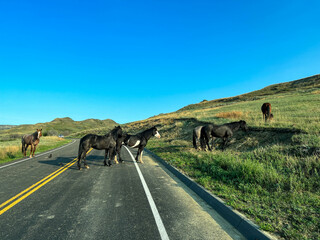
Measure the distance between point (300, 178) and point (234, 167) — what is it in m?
2.13

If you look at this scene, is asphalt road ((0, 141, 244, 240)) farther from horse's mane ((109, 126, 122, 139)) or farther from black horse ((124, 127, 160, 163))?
black horse ((124, 127, 160, 163))

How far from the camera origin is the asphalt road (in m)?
3.57

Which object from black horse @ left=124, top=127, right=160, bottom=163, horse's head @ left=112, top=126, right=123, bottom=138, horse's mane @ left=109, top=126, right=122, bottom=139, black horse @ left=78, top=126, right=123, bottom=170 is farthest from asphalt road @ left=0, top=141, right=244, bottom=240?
black horse @ left=124, top=127, right=160, bottom=163

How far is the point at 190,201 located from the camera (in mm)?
5336

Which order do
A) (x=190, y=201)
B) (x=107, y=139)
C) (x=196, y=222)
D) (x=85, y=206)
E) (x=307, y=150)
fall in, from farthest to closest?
1. (x=107, y=139)
2. (x=307, y=150)
3. (x=190, y=201)
4. (x=85, y=206)
5. (x=196, y=222)

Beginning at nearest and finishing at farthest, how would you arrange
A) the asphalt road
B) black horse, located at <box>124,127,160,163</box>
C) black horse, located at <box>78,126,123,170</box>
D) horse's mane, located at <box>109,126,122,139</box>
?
the asphalt road < black horse, located at <box>78,126,123,170</box> < horse's mane, located at <box>109,126,122,139</box> < black horse, located at <box>124,127,160,163</box>

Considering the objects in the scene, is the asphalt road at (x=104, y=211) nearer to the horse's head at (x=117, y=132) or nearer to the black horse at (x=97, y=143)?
the black horse at (x=97, y=143)

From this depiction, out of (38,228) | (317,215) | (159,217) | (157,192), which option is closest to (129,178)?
(157,192)

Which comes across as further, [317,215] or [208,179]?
[208,179]

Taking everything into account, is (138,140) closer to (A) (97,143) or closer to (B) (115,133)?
(B) (115,133)

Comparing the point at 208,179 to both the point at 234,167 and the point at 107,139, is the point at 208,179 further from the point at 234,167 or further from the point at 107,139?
the point at 107,139

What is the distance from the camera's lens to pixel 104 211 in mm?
4516

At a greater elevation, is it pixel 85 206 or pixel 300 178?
pixel 300 178

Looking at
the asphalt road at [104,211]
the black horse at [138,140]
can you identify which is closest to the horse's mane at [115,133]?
the black horse at [138,140]
